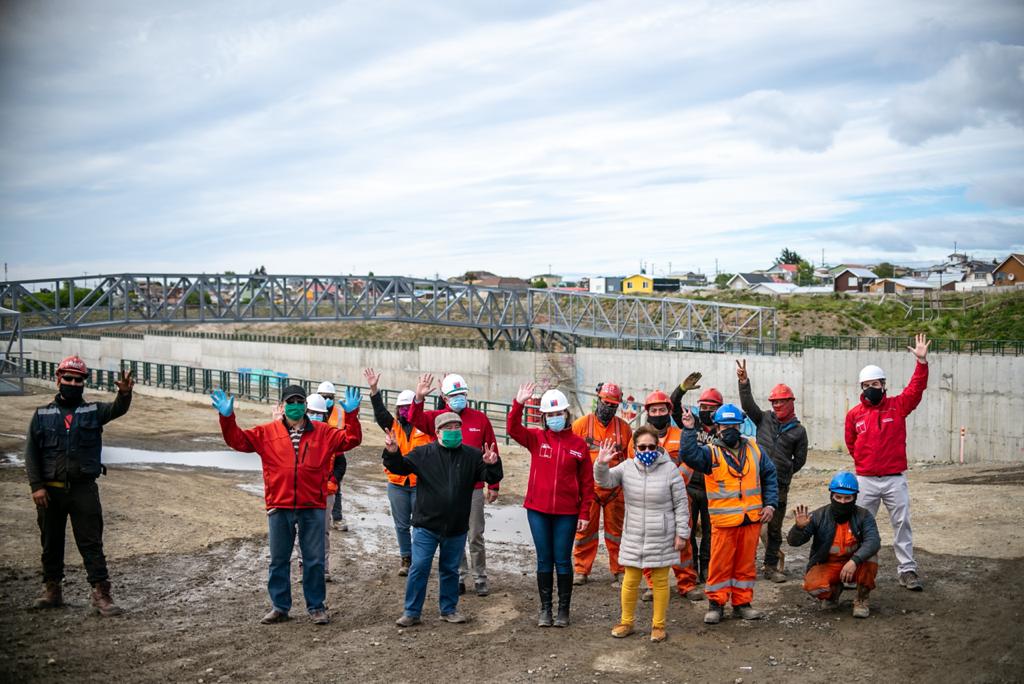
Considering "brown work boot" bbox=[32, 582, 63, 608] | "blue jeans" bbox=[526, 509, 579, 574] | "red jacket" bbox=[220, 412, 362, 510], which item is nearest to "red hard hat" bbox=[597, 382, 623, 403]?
"blue jeans" bbox=[526, 509, 579, 574]

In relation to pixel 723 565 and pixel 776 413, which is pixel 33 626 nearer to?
pixel 723 565

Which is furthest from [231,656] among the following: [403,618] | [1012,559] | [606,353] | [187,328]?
[187,328]

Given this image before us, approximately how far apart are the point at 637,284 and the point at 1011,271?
45200 mm

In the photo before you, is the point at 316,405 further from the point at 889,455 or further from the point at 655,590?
the point at 889,455

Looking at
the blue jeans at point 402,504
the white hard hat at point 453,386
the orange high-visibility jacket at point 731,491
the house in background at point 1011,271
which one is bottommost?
the blue jeans at point 402,504

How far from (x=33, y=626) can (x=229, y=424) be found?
2561 millimetres

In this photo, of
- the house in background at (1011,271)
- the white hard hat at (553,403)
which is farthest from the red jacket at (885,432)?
the house in background at (1011,271)

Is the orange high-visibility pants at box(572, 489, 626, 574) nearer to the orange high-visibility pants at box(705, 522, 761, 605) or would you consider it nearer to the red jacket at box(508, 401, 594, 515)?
the red jacket at box(508, 401, 594, 515)

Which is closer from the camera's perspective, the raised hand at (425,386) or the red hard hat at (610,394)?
the raised hand at (425,386)

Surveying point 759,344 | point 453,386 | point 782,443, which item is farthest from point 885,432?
point 759,344

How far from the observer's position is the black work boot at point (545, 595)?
27.5 feet

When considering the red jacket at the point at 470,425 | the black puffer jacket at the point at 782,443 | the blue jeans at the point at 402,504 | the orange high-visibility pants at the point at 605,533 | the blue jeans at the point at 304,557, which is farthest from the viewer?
the blue jeans at the point at 402,504

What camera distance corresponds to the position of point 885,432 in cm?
920

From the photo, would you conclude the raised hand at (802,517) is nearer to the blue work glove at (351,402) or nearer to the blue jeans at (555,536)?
the blue jeans at (555,536)
